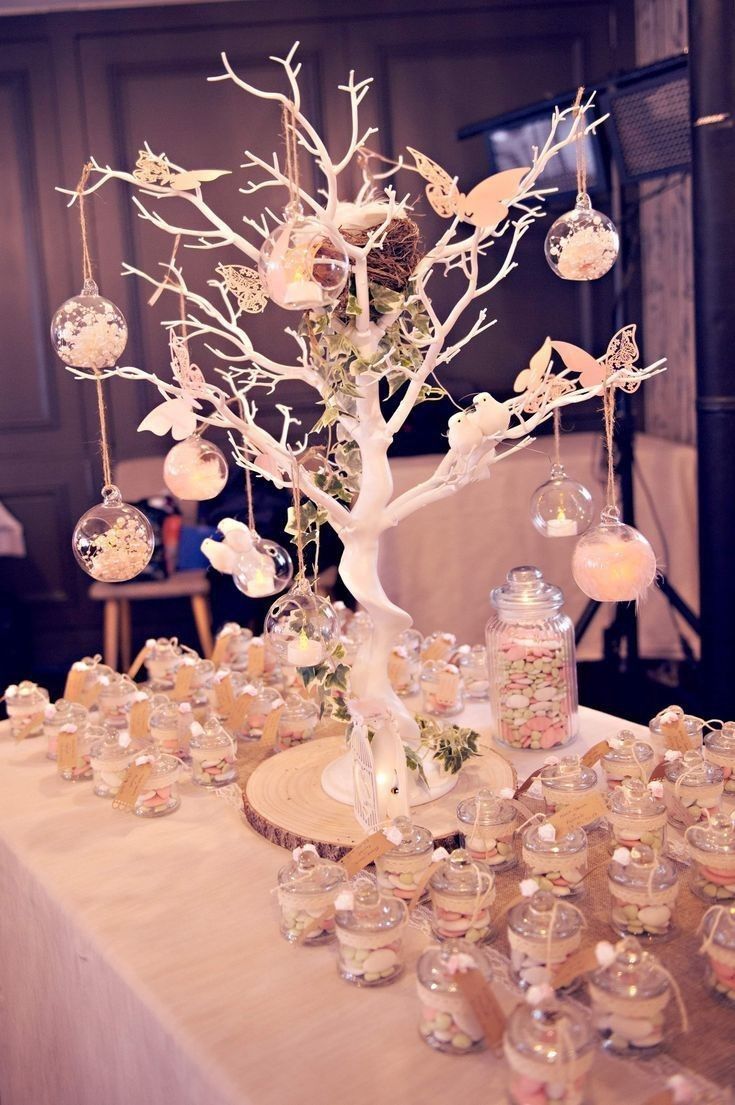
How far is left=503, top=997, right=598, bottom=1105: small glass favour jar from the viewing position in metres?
0.89

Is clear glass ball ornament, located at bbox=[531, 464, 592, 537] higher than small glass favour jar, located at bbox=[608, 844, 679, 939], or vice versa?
clear glass ball ornament, located at bbox=[531, 464, 592, 537]

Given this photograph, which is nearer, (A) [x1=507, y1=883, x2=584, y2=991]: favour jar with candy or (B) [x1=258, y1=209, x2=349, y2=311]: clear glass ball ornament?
(A) [x1=507, y1=883, x2=584, y2=991]: favour jar with candy

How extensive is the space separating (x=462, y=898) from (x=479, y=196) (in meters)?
0.79

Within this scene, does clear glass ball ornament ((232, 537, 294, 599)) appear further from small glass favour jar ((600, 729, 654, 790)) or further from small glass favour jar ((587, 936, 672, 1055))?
small glass favour jar ((587, 936, 672, 1055))

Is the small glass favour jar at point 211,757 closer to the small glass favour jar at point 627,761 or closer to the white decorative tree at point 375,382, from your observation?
the white decorative tree at point 375,382

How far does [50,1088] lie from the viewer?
4.59 ft

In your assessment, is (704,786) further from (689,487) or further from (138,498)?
(138,498)

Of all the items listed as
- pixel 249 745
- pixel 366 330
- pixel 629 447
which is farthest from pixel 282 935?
pixel 629 447

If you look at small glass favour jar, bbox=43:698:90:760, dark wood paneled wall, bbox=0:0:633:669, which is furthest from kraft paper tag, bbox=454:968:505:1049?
dark wood paneled wall, bbox=0:0:633:669

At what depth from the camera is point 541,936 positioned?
106 cm

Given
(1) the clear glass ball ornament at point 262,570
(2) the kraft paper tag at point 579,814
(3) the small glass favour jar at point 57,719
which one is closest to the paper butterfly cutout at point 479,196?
(1) the clear glass ball ornament at point 262,570

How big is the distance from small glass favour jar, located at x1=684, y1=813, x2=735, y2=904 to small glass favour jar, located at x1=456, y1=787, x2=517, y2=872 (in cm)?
21

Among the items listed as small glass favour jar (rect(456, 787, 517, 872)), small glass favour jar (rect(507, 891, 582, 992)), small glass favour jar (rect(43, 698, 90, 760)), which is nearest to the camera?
small glass favour jar (rect(507, 891, 582, 992))

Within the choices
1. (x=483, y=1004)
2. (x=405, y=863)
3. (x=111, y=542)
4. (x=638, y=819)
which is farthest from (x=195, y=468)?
(x=483, y=1004)
